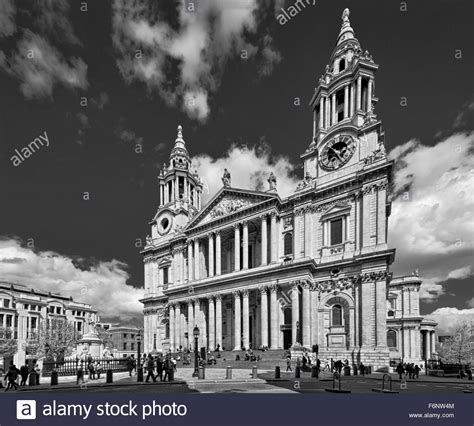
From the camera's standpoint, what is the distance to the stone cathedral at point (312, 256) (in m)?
43.7

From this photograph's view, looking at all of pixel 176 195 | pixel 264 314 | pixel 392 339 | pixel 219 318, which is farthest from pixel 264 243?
pixel 392 339

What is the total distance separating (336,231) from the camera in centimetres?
4781

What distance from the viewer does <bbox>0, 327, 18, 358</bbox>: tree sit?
69.6m

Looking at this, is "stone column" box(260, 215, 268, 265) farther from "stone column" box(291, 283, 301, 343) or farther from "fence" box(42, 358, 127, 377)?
"fence" box(42, 358, 127, 377)

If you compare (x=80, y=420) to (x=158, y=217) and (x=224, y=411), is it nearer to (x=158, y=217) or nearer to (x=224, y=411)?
(x=224, y=411)

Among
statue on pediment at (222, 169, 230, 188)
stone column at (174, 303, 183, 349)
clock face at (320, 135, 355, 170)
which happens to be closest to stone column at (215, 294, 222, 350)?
stone column at (174, 303, 183, 349)

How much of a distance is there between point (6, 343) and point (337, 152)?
65048 mm

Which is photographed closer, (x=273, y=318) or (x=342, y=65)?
(x=273, y=318)

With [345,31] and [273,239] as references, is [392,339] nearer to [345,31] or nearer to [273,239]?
[273,239]

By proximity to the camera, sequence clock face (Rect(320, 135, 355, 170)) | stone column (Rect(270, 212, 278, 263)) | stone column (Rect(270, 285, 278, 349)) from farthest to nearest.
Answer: stone column (Rect(270, 212, 278, 263)) < clock face (Rect(320, 135, 355, 170)) < stone column (Rect(270, 285, 278, 349))

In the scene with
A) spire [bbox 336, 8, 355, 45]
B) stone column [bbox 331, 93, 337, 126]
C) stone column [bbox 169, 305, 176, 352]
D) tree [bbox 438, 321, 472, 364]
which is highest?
spire [bbox 336, 8, 355, 45]

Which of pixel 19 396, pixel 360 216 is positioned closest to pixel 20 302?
pixel 360 216

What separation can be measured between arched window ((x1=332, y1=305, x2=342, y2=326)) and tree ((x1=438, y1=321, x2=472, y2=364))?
1951 inches

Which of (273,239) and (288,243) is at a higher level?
(273,239)
